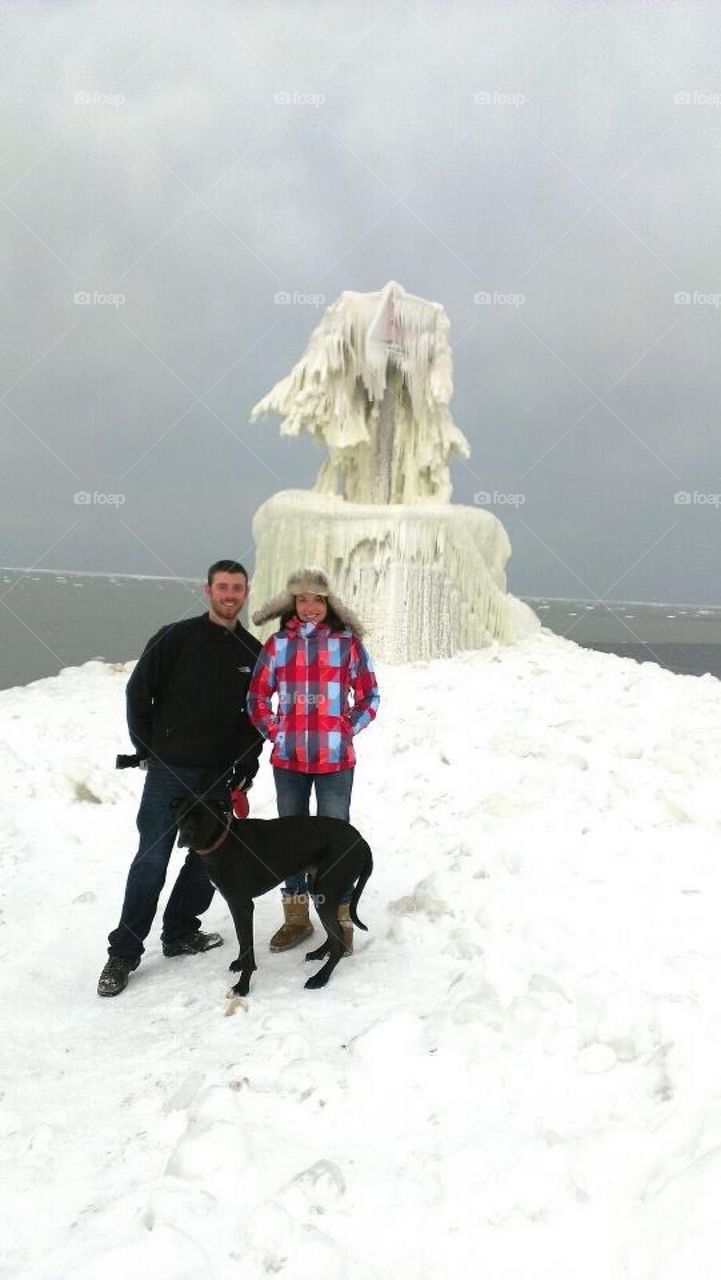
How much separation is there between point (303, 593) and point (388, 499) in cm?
1403

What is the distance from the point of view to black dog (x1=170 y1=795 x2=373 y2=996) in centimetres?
405

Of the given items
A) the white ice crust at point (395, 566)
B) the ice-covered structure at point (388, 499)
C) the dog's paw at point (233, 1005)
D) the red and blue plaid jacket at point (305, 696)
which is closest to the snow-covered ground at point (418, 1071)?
the dog's paw at point (233, 1005)

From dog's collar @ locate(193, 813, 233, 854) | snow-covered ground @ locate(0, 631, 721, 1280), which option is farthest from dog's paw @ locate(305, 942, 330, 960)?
dog's collar @ locate(193, 813, 233, 854)

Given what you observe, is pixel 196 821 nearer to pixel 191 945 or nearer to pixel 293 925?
pixel 293 925

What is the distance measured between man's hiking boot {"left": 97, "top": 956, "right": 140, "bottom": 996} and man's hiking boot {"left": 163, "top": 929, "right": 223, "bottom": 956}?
0.82 feet

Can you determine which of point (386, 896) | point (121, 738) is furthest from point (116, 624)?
point (386, 896)

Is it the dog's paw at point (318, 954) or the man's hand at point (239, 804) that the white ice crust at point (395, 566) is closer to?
the man's hand at point (239, 804)

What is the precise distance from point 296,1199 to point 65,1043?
5.82 ft

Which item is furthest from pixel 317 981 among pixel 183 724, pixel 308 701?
pixel 183 724

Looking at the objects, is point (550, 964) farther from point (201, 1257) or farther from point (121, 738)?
point (121, 738)

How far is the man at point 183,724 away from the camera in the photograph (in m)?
4.54

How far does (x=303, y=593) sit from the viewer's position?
4.50m

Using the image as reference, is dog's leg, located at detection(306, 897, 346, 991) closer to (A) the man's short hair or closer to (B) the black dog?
(B) the black dog

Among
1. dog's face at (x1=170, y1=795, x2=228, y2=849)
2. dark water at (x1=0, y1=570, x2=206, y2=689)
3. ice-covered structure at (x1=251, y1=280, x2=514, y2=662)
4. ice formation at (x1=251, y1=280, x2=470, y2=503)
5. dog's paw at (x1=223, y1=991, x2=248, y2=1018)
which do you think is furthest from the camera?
dark water at (x1=0, y1=570, x2=206, y2=689)
